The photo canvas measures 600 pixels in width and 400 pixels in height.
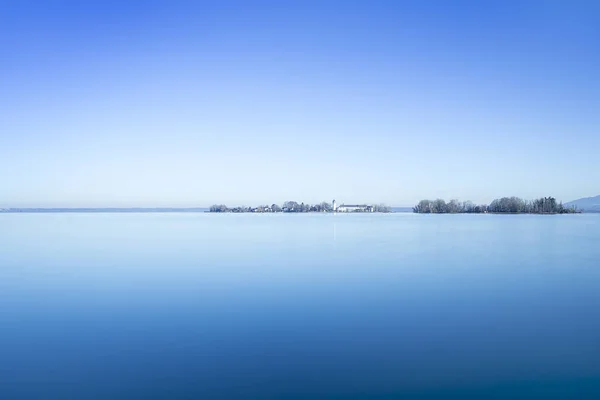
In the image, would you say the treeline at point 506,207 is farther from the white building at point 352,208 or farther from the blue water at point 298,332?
the blue water at point 298,332

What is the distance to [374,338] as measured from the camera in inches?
293

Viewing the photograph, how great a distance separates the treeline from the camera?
349 feet

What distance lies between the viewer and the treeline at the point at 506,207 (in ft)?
349

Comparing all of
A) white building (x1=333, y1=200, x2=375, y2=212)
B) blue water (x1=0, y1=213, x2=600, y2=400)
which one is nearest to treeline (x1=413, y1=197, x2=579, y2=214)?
white building (x1=333, y1=200, x2=375, y2=212)

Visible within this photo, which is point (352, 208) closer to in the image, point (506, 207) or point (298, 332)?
point (506, 207)

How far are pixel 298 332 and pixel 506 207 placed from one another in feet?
391

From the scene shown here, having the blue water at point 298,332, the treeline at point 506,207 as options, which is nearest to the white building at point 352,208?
the treeline at point 506,207

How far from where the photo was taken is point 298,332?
777cm

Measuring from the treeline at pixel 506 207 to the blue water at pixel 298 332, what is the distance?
105 metres

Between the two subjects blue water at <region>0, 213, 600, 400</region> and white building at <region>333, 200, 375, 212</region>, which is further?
white building at <region>333, 200, 375, 212</region>

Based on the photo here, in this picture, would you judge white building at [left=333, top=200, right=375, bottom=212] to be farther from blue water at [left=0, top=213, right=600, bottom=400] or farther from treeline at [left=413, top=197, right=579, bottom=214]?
blue water at [left=0, top=213, right=600, bottom=400]

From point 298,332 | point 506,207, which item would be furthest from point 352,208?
point 298,332

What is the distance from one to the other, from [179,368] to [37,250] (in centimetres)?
1961

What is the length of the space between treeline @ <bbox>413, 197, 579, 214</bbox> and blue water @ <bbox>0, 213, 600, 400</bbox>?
343ft
